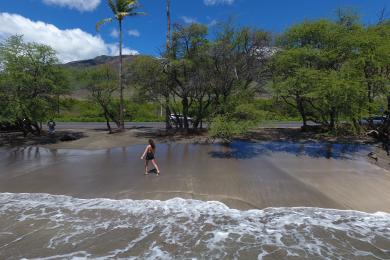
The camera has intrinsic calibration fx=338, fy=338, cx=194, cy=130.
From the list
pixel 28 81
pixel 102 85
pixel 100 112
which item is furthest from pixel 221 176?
pixel 100 112

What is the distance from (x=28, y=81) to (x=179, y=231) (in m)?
18.0

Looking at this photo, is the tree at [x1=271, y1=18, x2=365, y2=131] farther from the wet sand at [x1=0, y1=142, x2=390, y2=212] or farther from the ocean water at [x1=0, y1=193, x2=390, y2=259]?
the ocean water at [x1=0, y1=193, x2=390, y2=259]

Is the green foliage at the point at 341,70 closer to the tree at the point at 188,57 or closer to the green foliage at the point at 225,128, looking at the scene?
the green foliage at the point at 225,128

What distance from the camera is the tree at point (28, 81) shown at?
71.0 ft

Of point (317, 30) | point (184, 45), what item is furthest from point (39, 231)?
point (317, 30)

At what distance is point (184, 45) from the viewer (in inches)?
931

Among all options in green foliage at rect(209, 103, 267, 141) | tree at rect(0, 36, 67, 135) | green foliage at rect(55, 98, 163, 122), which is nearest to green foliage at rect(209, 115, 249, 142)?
green foliage at rect(209, 103, 267, 141)

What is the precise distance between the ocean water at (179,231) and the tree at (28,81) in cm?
1279

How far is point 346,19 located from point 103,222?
2199cm

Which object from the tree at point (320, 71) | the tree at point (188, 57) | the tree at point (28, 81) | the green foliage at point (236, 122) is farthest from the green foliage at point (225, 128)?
the tree at point (28, 81)

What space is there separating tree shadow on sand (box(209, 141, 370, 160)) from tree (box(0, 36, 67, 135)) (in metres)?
12.5

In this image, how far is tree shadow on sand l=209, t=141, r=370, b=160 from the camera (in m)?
17.2

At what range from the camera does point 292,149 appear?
1903cm

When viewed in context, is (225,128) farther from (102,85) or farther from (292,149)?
(102,85)
